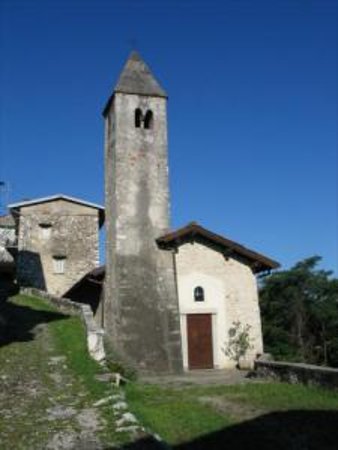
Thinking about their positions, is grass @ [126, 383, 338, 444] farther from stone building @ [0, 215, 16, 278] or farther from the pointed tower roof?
stone building @ [0, 215, 16, 278]

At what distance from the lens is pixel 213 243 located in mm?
21469

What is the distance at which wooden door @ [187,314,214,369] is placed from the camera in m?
20.4

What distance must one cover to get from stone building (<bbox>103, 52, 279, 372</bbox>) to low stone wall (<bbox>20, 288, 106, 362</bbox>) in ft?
4.18

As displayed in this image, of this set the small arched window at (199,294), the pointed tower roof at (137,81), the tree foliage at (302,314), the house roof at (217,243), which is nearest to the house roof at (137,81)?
the pointed tower roof at (137,81)

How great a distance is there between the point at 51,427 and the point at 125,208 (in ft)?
42.7

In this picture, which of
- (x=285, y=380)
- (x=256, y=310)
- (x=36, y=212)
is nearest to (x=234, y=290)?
(x=256, y=310)

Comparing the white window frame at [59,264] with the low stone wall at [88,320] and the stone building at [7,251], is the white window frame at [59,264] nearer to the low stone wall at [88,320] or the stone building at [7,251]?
the stone building at [7,251]

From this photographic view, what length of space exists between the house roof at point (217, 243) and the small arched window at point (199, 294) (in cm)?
161

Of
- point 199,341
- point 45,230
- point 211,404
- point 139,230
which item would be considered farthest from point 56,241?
point 211,404

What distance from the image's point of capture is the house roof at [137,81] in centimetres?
2322

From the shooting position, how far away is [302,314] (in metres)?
44.7

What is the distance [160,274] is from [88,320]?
3.96 m

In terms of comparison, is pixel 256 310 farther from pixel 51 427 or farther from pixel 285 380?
pixel 51 427

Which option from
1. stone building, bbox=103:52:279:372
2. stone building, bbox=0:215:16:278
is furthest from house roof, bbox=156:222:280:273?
stone building, bbox=0:215:16:278
